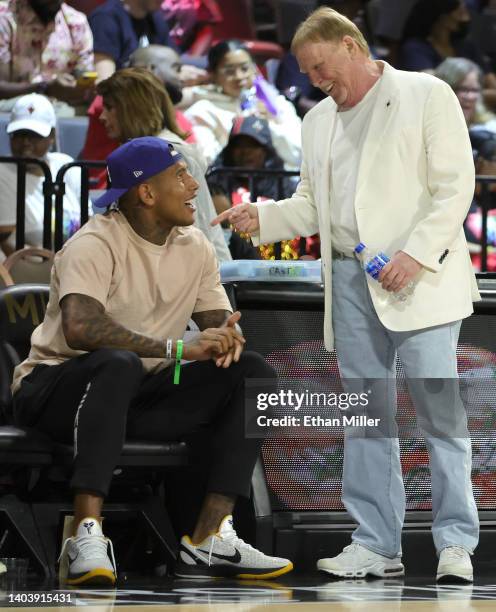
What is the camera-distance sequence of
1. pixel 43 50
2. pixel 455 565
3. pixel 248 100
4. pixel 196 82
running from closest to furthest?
pixel 455 565, pixel 43 50, pixel 248 100, pixel 196 82

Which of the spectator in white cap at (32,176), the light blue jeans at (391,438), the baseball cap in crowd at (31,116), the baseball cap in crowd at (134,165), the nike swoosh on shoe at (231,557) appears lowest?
the nike swoosh on shoe at (231,557)

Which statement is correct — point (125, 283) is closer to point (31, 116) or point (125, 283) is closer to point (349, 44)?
point (349, 44)

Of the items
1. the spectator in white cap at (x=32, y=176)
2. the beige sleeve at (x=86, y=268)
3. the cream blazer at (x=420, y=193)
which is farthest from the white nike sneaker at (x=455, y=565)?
the spectator in white cap at (x=32, y=176)

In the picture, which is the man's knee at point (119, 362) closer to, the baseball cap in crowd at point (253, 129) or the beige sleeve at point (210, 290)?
the beige sleeve at point (210, 290)

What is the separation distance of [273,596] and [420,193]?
1295 mm

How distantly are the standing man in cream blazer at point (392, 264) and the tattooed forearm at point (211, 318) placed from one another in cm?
39

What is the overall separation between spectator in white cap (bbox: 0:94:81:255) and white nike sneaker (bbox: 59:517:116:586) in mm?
3047

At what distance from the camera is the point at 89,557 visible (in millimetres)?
3506

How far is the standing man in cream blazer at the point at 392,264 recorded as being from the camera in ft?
12.2

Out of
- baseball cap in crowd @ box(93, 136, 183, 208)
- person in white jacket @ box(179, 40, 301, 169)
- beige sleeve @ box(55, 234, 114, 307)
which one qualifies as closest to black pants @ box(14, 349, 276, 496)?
beige sleeve @ box(55, 234, 114, 307)

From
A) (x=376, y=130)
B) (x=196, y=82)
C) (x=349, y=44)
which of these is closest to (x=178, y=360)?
(x=376, y=130)

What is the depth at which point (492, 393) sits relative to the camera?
4.16m

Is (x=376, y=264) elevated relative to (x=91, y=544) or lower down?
elevated

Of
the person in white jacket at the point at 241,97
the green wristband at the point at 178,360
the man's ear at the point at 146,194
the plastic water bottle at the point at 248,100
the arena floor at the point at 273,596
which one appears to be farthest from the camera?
the plastic water bottle at the point at 248,100
